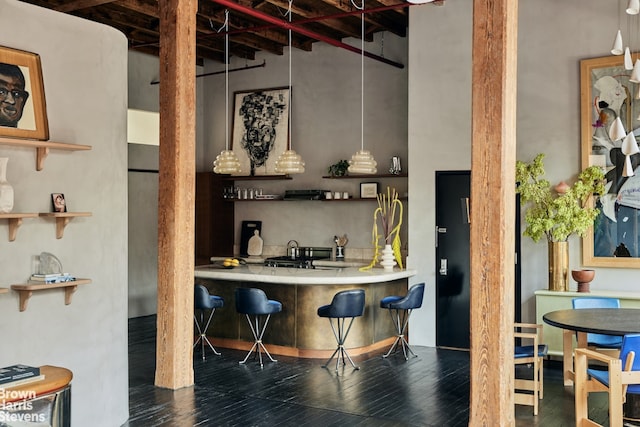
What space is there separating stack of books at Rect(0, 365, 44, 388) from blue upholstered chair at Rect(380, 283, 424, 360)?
544cm

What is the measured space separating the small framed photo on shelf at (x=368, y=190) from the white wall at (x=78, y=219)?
562cm

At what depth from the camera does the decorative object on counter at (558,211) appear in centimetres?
814

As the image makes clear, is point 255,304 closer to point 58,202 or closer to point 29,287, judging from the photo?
point 58,202

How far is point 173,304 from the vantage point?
6953 millimetres

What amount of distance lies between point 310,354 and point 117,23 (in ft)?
18.4

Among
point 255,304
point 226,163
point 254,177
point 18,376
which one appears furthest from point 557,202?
point 18,376

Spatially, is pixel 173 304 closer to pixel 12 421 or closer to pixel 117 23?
pixel 12 421

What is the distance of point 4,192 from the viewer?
15.4 feet

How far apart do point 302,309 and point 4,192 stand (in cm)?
455

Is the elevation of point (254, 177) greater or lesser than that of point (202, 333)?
greater

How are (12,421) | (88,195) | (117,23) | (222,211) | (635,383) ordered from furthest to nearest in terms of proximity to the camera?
(222,211), (117,23), (88,195), (635,383), (12,421)

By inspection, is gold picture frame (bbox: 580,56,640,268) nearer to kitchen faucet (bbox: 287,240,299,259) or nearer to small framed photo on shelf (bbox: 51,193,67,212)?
kitchen faucet (bbox: 287,240,299,259)

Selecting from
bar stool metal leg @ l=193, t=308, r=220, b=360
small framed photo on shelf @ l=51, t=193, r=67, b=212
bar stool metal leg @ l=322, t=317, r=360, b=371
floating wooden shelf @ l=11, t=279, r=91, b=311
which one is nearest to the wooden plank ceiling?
bar stool metal leg @ l=322, t=317, r=360, b=371

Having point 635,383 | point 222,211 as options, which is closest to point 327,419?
point 635,383
